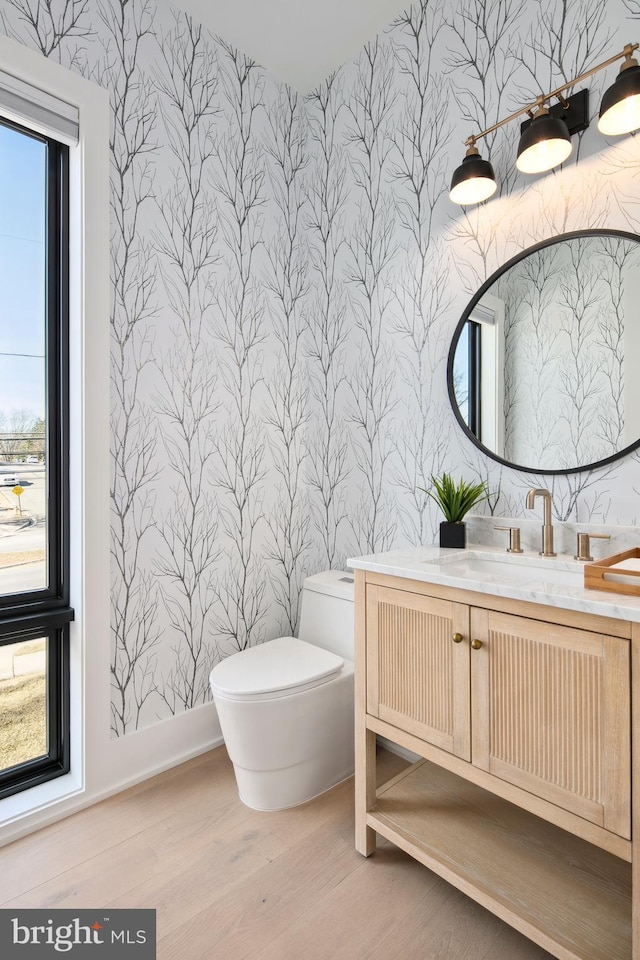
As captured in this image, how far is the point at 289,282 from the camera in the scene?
7.88 ft

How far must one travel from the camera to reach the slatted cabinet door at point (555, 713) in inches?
40.3

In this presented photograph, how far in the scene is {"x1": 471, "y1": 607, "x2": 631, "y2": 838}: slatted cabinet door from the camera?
102 centimetres

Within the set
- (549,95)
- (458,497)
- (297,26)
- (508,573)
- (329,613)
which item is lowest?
(329,613)

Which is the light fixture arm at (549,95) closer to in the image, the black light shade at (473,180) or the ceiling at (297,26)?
the black light shade at (473,180)

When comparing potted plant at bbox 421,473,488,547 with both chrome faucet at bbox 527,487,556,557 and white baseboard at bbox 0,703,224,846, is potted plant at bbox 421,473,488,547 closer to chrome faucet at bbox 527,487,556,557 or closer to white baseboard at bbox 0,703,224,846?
chrome faucet at bbox 527,487,556,557

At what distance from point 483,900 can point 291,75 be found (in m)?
3.02

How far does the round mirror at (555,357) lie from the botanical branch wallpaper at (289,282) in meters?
0.06

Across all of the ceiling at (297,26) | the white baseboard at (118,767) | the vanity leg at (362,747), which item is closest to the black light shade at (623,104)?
the ceiling at (297,26)

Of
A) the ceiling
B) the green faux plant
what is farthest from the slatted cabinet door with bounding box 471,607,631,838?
the ceiling

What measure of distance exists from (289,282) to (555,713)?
6.59 ft

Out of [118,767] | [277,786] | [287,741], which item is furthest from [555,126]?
[118,767]

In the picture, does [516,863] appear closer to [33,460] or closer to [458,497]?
[458,497]

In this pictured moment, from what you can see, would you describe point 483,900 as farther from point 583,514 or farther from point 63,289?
point 63,289

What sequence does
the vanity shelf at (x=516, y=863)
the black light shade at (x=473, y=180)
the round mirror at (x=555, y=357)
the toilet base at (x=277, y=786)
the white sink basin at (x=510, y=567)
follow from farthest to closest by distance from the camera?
the toilet base at (x=277, y=786), the black light shade at (x=473, y=180), the round mirror at (x=555, y=357), the white sink basin at (x=510, y=567), the vanity shelf at (x=516, y=863)
